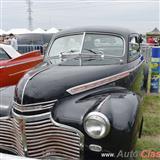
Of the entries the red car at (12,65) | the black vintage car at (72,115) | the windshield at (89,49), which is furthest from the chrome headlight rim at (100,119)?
the red car at (12,65)

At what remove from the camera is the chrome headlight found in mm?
2490

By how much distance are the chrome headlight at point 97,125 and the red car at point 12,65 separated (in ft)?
11.7

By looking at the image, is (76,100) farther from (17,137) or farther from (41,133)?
(17,137)

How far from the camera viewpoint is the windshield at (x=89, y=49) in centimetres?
384

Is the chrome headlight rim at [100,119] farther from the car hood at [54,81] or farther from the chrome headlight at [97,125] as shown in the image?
the car hood at [54,81]

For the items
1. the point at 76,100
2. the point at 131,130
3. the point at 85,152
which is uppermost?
the point at 76,100

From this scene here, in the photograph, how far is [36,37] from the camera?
59.2ft

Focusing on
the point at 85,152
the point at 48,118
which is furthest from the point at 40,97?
the point at 85,152

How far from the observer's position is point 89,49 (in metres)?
4.07

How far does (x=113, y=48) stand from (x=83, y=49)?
492mm

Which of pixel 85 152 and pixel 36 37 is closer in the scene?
pixel 85 152

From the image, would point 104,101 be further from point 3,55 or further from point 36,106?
point 3,55

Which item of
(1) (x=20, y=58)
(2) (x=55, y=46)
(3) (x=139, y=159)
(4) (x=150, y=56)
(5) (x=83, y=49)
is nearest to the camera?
(3) (x=139, y=159)

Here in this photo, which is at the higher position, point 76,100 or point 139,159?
point 76,100
